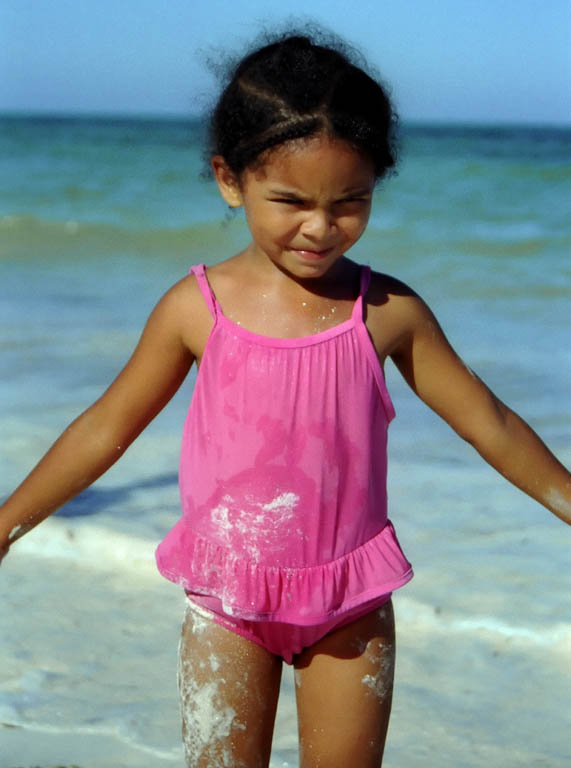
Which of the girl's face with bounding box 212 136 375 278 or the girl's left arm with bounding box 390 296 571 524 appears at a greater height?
the girl's face with bounding box 212 136 375 278

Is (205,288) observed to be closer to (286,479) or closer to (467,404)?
(286,479)

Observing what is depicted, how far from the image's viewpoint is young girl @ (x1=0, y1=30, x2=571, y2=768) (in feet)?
6.82

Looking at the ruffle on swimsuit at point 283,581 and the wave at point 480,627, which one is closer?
the ruffle on swimsuit at point 283,581

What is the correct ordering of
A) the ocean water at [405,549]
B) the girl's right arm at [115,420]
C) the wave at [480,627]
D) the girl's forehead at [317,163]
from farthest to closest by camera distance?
the wave at [480,627] < the ocean water at [405,549] < the girl's right arm at [115,420] < the girl's forehead at [317,163]

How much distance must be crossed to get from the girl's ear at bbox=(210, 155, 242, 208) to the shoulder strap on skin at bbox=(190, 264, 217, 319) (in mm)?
133

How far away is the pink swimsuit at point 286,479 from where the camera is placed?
2.10 meters

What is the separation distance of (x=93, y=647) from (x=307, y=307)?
166cm

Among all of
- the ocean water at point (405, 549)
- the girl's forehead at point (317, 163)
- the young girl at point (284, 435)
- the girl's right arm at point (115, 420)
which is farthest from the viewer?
the ocean water at point (405, 549)

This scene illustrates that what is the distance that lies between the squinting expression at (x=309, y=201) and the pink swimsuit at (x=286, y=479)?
15 centimetres

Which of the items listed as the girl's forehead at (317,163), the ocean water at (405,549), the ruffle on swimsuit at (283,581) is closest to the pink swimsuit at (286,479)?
the ruffle on swimsuit at (283,581)

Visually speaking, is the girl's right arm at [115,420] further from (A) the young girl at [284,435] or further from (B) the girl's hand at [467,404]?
(B) the girl's hand at [467,404]

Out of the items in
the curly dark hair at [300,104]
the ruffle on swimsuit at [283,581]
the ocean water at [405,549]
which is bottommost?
the ocean water at [405,549]

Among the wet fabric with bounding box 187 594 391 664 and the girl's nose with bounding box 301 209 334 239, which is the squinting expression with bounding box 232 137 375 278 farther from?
the wet fabric with bounding box 187 594 391 664

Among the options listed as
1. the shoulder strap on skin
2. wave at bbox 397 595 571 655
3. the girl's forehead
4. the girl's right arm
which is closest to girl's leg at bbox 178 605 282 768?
the girl's right arm
